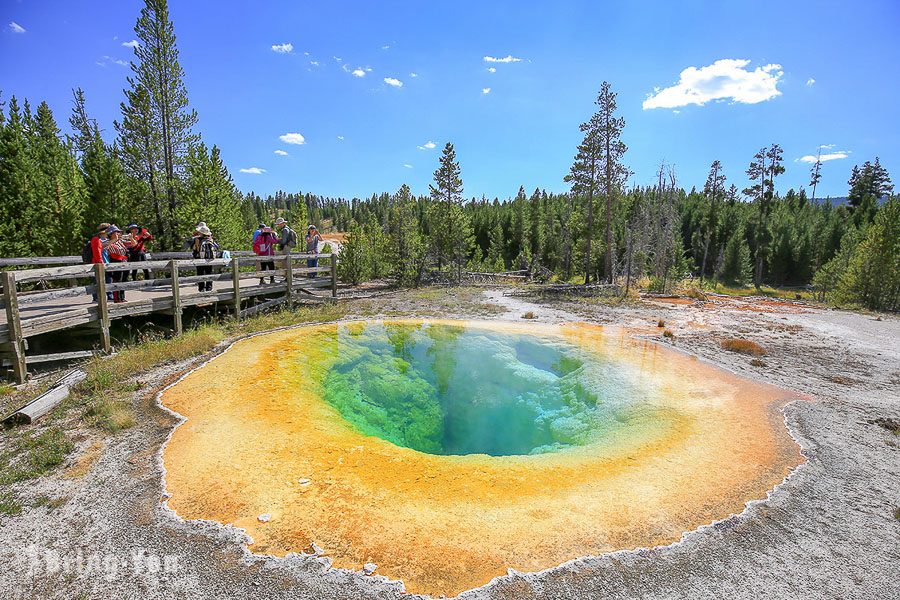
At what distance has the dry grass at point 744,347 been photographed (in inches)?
479

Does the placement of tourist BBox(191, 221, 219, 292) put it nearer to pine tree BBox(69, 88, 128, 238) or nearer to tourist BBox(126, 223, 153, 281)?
tourist BBox(126, 223, 153, 281)

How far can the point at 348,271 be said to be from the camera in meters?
28.0

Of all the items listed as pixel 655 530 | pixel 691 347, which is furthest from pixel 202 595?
pixel 691 347

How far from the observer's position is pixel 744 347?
1246 centimetres

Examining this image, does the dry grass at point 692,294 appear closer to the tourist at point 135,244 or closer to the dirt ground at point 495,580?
the dirt ground at point 495,580

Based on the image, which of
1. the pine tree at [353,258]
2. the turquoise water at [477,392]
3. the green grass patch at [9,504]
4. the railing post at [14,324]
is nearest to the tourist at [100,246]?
the railing post at [14,324]

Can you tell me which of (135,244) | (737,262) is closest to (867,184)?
(737,262)

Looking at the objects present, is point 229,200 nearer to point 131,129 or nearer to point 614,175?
point 131,129

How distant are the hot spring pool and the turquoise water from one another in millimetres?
53

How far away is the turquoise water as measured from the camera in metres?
8.11

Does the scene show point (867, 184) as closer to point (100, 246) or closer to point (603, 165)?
point (603, 165)

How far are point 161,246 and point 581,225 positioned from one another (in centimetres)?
2742

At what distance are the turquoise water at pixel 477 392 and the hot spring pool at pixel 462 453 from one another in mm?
53

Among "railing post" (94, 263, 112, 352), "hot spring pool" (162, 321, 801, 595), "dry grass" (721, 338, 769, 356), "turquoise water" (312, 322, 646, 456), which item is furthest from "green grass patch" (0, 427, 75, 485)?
"dry grass" (721, 338, 769, 356)
